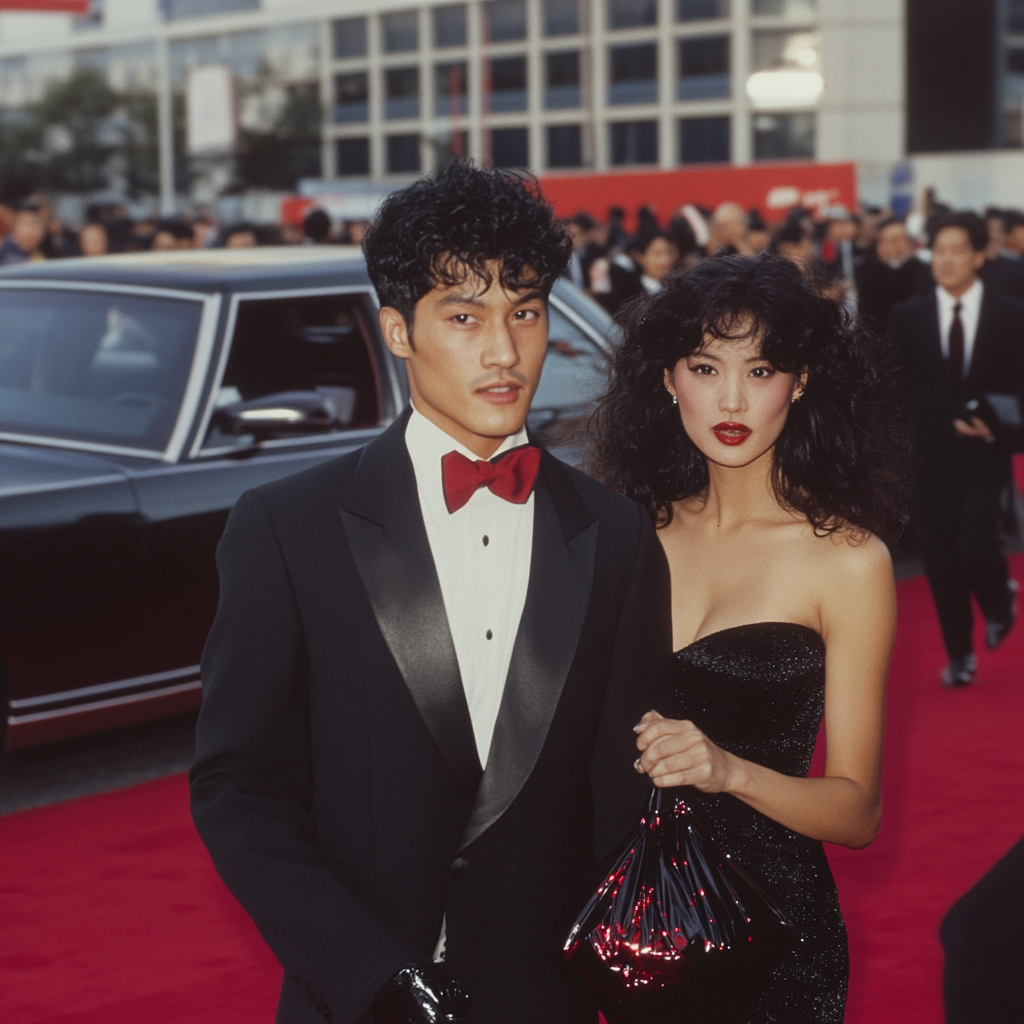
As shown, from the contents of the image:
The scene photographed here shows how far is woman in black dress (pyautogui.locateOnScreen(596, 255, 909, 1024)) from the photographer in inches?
98.9

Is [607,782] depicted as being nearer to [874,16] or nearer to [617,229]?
[617,229]

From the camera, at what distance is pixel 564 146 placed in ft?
228

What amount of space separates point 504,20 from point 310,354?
6763 cm

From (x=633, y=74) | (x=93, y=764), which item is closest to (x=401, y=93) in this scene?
(x=633, y=74)

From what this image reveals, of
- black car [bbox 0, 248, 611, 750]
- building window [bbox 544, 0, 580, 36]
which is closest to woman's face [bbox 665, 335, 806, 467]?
black car [bbox 0, 248, 611, 750]

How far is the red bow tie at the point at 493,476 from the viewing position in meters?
1.98

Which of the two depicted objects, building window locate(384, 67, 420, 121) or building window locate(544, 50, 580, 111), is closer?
building window locate(544, 50, 580, 111)

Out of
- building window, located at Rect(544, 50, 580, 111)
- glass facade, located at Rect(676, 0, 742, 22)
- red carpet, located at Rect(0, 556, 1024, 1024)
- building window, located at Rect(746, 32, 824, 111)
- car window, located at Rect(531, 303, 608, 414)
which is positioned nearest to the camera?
red carpet, located at Rect(0, 556, 1024, 1024)

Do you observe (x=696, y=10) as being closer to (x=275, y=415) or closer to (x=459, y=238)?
(x=275, y=415)

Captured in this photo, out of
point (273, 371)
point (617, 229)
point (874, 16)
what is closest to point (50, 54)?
point (874, 16)

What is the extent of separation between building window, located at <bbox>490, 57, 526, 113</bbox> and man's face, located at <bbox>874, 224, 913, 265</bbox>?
61087 mm

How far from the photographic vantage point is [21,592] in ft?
15.2

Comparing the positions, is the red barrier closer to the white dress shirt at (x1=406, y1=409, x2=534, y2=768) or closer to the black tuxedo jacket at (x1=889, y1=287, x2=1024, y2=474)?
the black tuxedo jacket at (x1=889, y1=287, x2=1024, y2=474)

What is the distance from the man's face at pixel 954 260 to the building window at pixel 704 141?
191 feet
